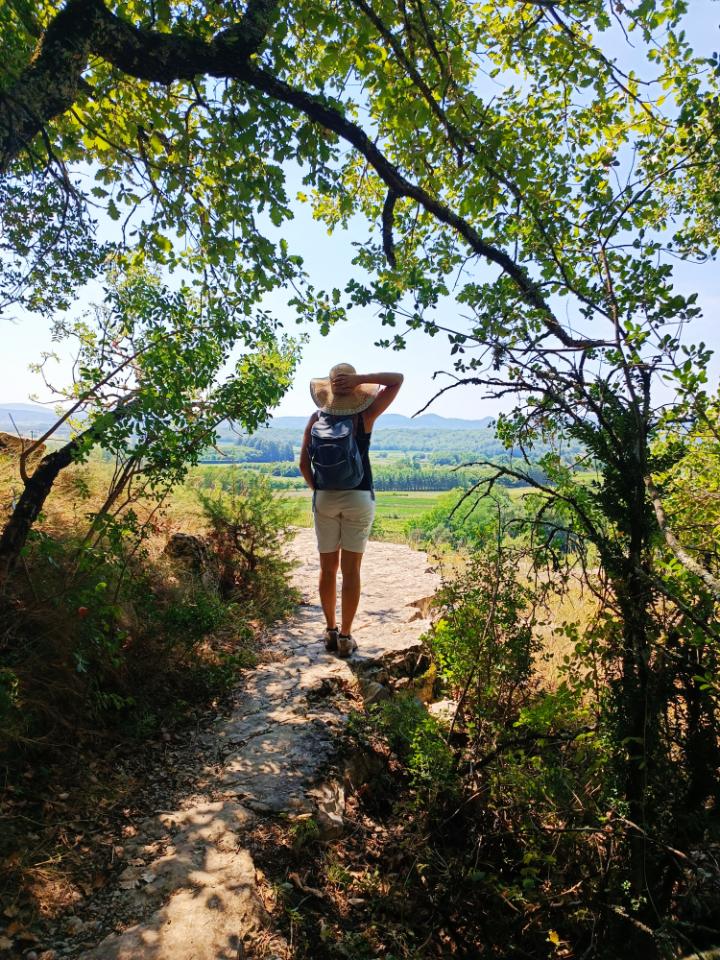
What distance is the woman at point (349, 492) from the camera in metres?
4.52

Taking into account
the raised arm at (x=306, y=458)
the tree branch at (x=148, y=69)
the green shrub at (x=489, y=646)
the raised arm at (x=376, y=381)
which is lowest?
the green shrub at (x=489, y=646)

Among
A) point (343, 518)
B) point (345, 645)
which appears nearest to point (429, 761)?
point (345, 645)

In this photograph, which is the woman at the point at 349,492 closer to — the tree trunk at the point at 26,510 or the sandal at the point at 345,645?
the sandal at the point at 345,645

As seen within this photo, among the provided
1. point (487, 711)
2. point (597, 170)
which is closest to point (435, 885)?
point (487, 711)

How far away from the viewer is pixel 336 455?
173 inches

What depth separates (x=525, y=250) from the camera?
258 centimetres

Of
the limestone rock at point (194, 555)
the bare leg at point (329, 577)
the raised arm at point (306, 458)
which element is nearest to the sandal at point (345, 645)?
the bare leg at point (329, 577)

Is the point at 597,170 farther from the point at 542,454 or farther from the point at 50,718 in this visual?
the point at 50,718

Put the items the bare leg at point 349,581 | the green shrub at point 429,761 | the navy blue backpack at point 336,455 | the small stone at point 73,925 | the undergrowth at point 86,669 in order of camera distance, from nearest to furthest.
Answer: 1. the small stone at point 73,925
2. the undergrowth at point 86,669
3. the green shrub at point 429,761
4. the navy blue backpack at point 336,455
5. the bare leg at point 349,581

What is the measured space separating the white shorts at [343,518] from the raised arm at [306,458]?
11.0 inches

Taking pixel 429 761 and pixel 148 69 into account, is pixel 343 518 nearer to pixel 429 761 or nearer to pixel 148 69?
pixel 429 761

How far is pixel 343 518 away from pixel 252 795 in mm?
2182

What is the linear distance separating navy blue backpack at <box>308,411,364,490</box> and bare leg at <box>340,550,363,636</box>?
653 mm

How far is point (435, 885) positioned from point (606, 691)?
5.55 feet
